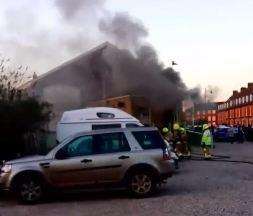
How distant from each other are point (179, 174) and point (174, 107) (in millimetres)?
9409

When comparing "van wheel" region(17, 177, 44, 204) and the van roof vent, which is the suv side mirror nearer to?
"van wheel" region(17, 177, 44, 204)

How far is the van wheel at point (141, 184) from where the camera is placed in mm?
12219

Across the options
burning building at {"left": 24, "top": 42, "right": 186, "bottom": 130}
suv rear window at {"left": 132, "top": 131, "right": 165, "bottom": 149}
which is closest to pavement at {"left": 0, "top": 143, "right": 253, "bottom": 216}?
suv rear window at {"left": 132, "top": 131, "right": 165, "bottom": 149}

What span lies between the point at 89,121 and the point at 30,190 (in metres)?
5.10

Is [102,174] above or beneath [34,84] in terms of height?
beneath

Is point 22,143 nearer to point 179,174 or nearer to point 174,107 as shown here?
point 179,174

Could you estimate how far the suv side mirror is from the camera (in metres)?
12.0

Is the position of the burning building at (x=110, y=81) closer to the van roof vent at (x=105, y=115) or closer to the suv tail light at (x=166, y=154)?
the van roof vent at (x=105, y=115)

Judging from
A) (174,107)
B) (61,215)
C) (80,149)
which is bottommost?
(61,215)

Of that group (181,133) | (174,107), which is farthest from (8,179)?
(174,107)

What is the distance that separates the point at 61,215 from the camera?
33.5 ft

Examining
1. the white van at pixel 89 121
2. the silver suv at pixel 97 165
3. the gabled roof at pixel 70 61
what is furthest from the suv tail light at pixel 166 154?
the gabled roof at pixel 70 61

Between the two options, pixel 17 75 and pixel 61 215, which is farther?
pixel 17 75

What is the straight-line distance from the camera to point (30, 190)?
1195 centimetres
